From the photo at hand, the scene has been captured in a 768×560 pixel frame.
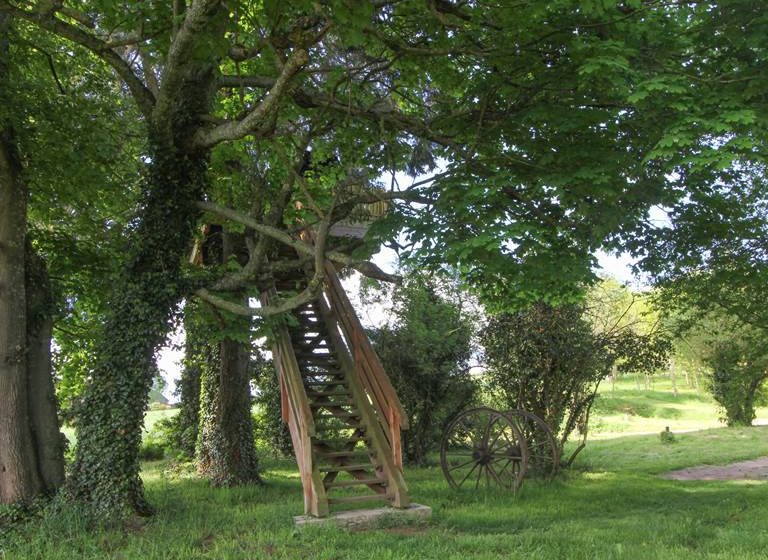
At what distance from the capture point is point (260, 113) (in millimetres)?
7383

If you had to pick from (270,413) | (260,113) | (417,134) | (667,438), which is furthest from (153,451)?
(667,438)

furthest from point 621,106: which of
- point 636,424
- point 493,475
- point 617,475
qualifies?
point 636,424

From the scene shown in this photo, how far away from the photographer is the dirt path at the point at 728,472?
1433cm

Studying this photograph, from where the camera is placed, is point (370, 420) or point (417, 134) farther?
point (370, 420)

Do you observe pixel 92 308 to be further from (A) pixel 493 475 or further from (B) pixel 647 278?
(B) pixel 647 278

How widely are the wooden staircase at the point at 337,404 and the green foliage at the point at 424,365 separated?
172 inches

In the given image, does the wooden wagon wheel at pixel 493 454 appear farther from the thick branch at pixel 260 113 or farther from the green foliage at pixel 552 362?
the thick branch at pixel 260 113

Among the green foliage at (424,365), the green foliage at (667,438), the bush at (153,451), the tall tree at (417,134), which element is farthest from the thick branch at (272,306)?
the green foliage at (667,438)

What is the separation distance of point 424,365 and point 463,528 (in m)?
7.30

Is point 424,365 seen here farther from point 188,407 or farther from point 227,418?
point 188,407

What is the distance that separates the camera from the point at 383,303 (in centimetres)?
1698

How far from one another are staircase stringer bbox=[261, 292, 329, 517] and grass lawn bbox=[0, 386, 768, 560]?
50cm

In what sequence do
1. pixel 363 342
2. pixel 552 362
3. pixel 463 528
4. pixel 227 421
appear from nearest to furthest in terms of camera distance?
1. pixel 463 528
2. pixel 363 342
3. pixel 227 421
4. pixel 552 362

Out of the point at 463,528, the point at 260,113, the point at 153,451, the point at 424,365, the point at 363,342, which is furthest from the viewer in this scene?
the point at 153,451
